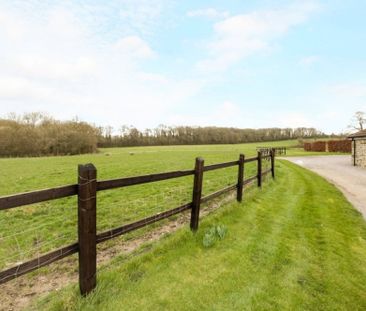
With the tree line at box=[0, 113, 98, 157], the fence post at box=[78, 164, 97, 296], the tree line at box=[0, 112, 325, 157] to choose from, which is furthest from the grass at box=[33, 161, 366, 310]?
the tree line at box=[0, 112, 325, 157]

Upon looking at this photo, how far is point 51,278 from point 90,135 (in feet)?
162

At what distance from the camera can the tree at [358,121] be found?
46219mm

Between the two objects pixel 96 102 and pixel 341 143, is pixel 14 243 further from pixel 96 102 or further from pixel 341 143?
pixel 341 143

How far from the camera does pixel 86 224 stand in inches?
92.7

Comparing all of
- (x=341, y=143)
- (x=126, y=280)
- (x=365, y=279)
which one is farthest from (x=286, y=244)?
(x=341, y=143)

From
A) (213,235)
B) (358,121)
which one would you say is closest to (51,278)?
(213,235)

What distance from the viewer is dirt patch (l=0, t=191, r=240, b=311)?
2.52 m

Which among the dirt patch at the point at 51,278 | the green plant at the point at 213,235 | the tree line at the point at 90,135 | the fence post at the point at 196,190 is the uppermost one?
the tree line at the point at 90,135

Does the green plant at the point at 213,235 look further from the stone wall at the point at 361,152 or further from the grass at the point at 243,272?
the stone wall at the point at 361,152

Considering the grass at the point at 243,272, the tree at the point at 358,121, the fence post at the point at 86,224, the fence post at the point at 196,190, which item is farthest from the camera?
the tree at the point at 358,121

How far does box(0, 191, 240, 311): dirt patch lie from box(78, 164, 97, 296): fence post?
1.93 feet

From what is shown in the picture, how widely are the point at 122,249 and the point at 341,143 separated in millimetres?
46103

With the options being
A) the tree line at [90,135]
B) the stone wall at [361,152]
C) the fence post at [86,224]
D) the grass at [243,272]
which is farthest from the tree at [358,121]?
the fence post at [86,224]

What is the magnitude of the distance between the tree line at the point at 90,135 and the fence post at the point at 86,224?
46.3 meters
